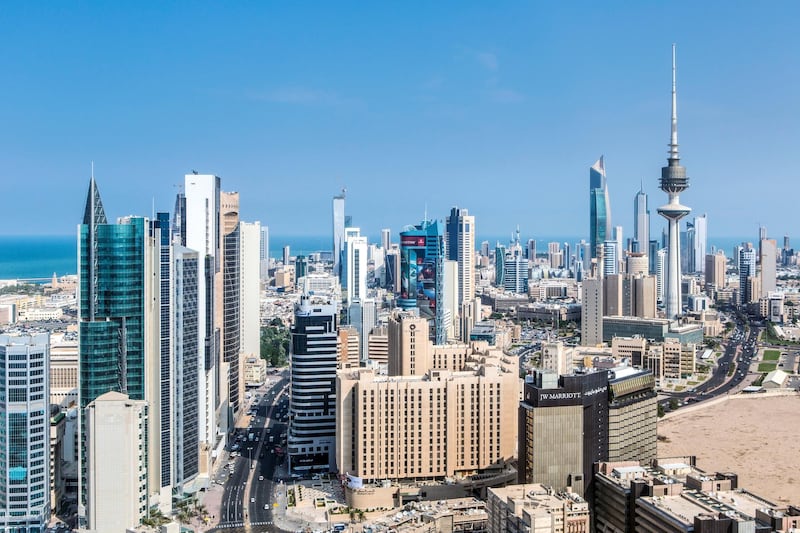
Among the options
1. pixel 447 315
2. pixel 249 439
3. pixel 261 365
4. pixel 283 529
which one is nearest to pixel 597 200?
pixel 447 315

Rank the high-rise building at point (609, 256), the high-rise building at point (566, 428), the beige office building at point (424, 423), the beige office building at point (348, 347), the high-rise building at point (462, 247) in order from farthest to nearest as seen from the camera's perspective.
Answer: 1. the high-rise building at point (609, 256)
2. the high-rise building at point (462, 247)
3. the beige office building at point (348, 347)
4. the beige office building at point (424, 423)
5. the high-rise building at point (566, 428)

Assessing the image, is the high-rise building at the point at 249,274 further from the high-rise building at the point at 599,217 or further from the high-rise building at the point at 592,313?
the high-rise building at the point at 599,217

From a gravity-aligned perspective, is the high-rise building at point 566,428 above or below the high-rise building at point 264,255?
below

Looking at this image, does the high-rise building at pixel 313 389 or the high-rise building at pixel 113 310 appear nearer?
the high-rise building at pixel 113 310

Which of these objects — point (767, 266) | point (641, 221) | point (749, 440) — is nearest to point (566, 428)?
point (749, 440)

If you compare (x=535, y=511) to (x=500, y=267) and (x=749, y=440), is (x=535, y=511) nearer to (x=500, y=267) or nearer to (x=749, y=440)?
(x=749, y=440)

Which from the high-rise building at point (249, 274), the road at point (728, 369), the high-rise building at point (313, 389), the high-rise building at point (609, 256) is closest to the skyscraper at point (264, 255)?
the high-rise building at point (609, 256)

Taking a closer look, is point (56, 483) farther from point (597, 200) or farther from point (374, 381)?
point (597, 200)

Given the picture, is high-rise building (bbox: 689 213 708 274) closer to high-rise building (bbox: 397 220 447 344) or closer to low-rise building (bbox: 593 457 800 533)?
high-rise building (bbox: 397 220 447 344)
